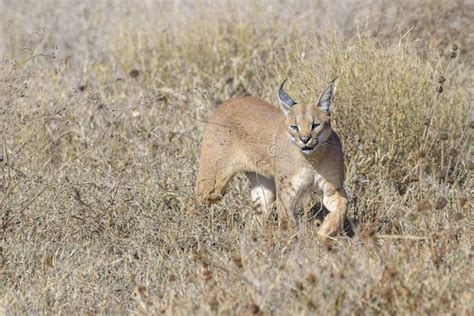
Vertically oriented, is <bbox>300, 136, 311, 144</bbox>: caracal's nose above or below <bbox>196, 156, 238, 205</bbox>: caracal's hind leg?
above

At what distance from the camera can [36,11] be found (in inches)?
476

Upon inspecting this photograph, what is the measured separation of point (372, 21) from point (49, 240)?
167 inches

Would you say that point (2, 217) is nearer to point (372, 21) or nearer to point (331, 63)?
point (331, 63)

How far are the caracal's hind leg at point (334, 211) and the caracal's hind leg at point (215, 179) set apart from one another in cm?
80

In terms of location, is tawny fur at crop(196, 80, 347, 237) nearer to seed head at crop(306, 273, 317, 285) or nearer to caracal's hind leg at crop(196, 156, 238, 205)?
caracal's hind leg at crop(196, 156, 238, 205)

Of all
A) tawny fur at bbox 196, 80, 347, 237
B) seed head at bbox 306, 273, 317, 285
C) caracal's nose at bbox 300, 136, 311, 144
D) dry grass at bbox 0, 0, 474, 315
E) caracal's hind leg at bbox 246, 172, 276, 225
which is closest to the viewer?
seed head at bbox 306, 273, 317, 285

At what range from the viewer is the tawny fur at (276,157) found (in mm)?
6285

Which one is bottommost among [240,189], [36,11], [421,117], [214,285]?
[36,11]

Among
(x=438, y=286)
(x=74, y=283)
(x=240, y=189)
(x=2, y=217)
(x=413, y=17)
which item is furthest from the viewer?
(x=413, y=17)

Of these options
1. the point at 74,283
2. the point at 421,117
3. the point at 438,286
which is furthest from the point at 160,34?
the point at 438,286

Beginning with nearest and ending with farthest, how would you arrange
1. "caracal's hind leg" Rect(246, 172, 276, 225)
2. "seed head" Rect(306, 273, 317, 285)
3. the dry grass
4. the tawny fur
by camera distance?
1. "seed head" Rect(306, 273, 317, 285)
2. the dry grass
3. the tawny fur
4. "caracal's hind leg" Rect(246, 172, 276, 225)

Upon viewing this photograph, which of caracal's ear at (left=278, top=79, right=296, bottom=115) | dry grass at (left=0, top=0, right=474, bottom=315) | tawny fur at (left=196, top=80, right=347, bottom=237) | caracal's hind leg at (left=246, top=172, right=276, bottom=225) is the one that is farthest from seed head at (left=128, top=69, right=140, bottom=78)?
caracal's ear at (left=278, top=79, right=296, bottom=115)

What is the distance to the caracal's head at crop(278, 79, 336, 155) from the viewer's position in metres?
6.20

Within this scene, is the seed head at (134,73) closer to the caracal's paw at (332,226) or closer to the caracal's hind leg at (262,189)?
the caracal's hind leg at (262,189)
